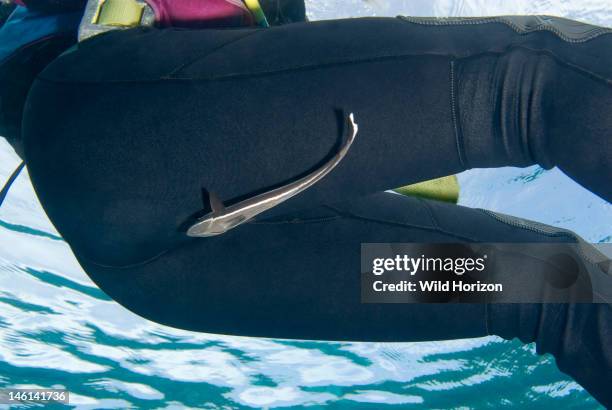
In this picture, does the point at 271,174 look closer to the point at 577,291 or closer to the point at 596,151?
the point at 596,151

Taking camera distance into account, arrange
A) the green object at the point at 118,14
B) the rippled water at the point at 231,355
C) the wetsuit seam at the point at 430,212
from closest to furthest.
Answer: the green object at the point at 118,14 < the wetsuit seam at the point at 430,212 < the rippled water at the point at 231,355

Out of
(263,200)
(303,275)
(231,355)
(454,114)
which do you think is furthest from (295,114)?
(231,355)

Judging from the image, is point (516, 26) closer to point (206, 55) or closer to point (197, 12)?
point (206, 55)

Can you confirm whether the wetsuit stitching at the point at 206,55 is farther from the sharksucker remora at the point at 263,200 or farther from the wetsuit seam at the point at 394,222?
the wetsuit seam at the point at 394,222

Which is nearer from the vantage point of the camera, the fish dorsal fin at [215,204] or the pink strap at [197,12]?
the fish dorsal fin at [215,204]

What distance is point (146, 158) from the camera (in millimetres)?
1186

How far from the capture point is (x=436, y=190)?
5.80 feet

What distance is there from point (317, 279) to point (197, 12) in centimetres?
95

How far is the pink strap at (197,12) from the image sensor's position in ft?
5.00

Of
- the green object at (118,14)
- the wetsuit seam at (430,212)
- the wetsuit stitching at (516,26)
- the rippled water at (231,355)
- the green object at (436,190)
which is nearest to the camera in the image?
the wetsuit stitching at (516,26)

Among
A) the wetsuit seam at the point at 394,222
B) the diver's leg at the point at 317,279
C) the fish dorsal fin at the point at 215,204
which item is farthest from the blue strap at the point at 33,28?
the wetsuit seam at the point at 394,222

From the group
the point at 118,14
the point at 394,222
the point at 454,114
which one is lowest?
the point at 394,222

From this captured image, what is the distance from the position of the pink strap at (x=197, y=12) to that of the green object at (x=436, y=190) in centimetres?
84

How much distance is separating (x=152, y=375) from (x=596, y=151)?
12.5 metres
